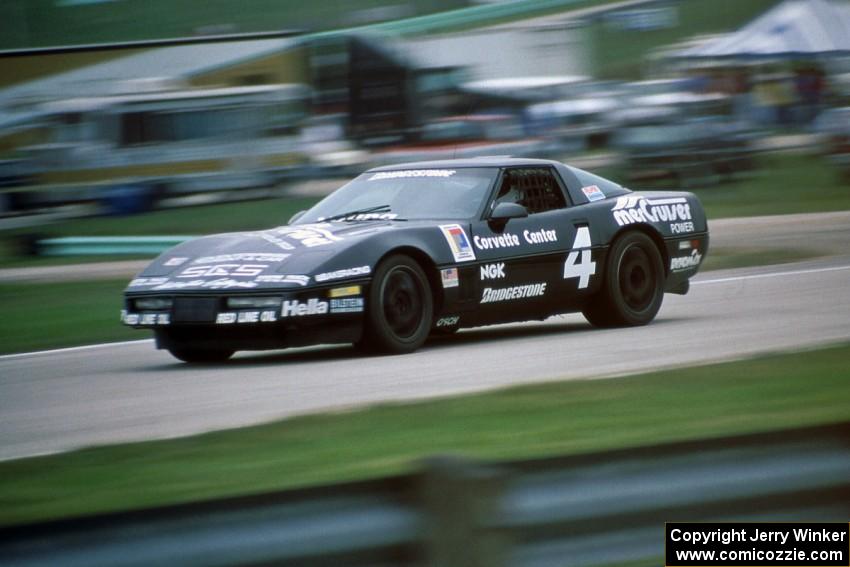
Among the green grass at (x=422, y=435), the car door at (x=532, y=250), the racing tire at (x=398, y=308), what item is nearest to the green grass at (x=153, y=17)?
the car door at (x=532, y=250)

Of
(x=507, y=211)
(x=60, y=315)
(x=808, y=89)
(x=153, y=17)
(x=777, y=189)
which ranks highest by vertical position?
(x=153, y=17)

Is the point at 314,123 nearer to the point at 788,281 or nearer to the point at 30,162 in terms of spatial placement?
the point at 30,162

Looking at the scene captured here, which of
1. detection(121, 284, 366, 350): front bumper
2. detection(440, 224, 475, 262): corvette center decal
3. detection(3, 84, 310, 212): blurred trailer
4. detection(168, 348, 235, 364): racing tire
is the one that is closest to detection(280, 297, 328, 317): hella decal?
detection(121, 284, 366, 350): front bumper

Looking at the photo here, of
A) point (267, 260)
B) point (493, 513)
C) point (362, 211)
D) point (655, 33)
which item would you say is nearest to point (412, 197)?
point (362, 211)

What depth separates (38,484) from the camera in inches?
209

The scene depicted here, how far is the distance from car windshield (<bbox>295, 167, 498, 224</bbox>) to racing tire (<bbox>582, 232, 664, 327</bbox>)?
3.90 feet

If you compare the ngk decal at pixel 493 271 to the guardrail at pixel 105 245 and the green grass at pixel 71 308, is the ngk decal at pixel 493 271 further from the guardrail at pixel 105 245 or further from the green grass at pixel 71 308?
the guardrail at pixel 105 245

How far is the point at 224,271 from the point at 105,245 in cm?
1100

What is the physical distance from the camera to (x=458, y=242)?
29.5 feet

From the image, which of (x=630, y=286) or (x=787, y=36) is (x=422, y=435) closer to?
(x=630, y=286)

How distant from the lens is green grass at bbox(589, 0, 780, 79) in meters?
25.8

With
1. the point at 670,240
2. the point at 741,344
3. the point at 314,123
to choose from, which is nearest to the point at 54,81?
the point at 314,123

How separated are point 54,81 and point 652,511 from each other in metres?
21.1

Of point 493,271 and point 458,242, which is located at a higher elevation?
point 458,242
